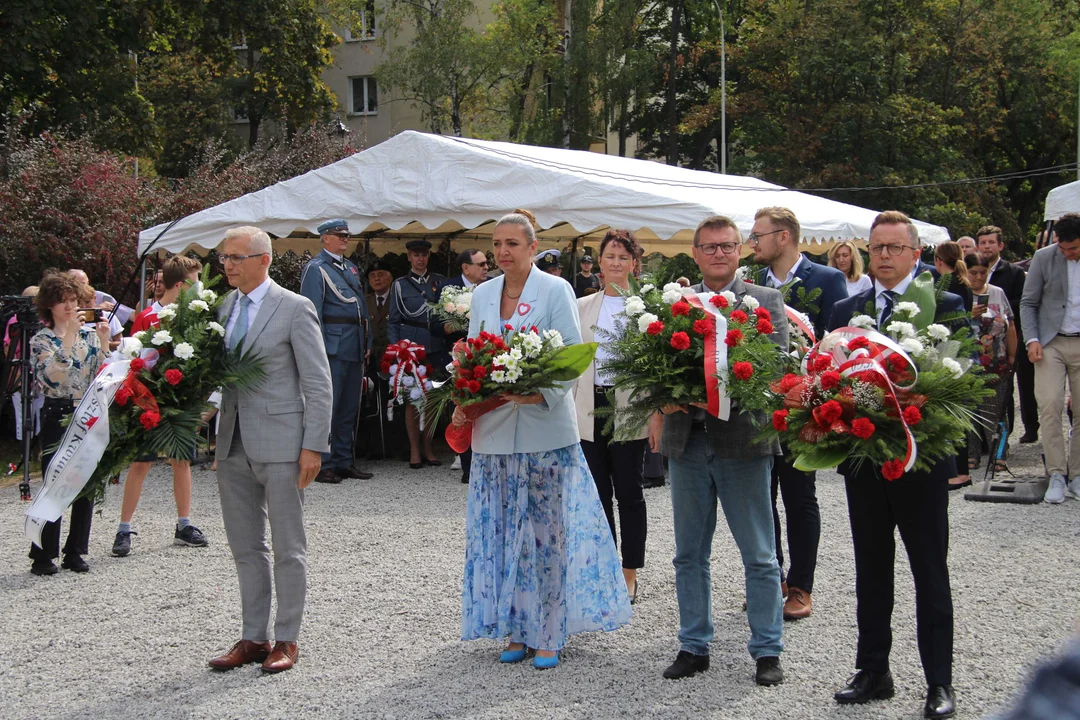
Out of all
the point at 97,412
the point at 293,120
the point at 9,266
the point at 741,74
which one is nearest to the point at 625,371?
the point at 97,412

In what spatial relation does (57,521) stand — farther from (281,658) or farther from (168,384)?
(281,658)

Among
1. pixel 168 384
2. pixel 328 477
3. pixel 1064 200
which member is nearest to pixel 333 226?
pixel 328 477

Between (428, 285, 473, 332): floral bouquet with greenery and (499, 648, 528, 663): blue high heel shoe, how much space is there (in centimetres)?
516

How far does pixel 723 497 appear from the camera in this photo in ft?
15.9

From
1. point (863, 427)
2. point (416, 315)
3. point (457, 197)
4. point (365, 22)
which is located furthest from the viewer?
point (365, 22)

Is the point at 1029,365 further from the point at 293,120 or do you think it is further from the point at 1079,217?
the point at 293,120

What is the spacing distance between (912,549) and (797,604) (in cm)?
159

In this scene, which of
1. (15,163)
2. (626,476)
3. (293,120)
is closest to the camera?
(626,476)

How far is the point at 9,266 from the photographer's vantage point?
1402 centimetres

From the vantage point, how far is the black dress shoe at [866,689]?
454 cm

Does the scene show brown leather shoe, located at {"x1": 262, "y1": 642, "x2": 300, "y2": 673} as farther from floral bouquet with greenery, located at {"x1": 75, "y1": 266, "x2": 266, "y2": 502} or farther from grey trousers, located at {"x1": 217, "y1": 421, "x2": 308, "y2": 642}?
floral bouquet with greenery, located at {"x1": 75, "y1": 266, "x2": 266, "y2": 502}

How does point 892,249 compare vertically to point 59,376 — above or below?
above

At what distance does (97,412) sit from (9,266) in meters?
10.3

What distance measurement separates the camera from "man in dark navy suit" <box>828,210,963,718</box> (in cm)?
432
